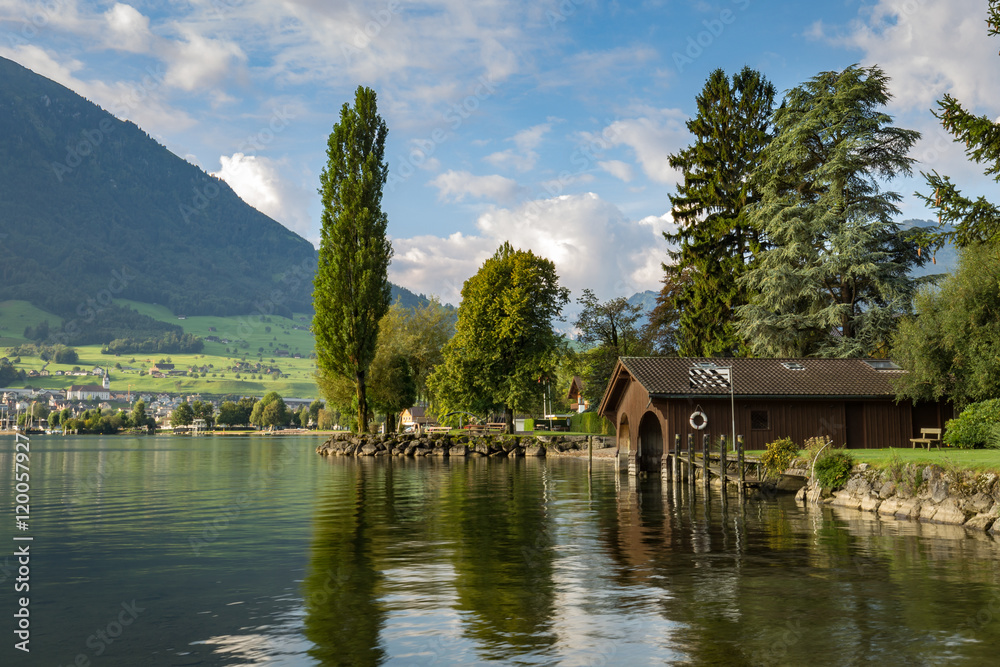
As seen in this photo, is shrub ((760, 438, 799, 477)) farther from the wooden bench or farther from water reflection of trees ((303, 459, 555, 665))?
water reflection of trees ((303, 459, 555, 665))

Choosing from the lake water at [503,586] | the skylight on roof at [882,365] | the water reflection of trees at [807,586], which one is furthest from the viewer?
the skylight on roof at [882,365]

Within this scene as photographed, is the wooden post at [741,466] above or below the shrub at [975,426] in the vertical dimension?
below

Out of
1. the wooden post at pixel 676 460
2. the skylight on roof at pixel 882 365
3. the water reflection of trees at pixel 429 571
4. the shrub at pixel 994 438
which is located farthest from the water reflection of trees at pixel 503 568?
the skylight on roof at pixel 882 365

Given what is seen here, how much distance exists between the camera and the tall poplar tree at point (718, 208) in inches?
2062

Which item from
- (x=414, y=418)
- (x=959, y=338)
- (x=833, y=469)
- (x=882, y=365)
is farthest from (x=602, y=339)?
(x=414, y=418)

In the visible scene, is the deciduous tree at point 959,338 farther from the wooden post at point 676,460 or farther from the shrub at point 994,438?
the wooden post at point 676,460

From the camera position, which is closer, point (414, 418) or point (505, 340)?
point (505, 340)

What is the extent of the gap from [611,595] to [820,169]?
4022cm

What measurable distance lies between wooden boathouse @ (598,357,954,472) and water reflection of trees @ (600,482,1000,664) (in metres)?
12.4

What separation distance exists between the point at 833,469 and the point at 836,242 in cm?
2349

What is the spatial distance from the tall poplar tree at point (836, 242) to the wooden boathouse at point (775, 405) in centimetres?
873

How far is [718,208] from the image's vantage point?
54.3 meters

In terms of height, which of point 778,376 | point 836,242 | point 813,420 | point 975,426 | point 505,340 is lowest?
point 975,426

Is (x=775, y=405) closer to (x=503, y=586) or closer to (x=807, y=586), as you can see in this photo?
(x=807, y=586)
